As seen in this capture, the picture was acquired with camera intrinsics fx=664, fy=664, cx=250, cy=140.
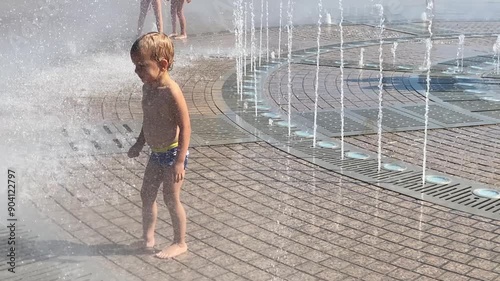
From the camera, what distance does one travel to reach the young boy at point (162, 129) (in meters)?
3.70

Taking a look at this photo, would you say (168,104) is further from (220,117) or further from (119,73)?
(119,73)

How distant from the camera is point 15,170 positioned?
5.42 meters

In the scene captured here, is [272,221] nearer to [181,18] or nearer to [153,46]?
[153,46]

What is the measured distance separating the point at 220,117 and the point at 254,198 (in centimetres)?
244

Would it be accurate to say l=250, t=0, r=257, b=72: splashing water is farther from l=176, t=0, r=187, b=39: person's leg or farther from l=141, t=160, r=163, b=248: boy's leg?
l=141, t=160, r=163, b=248: boy's leg

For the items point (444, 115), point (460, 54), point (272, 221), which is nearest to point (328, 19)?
point (460, 54)

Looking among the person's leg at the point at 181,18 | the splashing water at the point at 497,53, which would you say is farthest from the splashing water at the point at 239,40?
the splashing water at the point at 497,53

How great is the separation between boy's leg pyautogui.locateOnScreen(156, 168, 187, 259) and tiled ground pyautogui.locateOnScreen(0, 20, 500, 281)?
7cm

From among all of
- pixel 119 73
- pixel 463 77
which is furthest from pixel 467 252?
pixel 119 73

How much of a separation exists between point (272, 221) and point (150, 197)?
962mm

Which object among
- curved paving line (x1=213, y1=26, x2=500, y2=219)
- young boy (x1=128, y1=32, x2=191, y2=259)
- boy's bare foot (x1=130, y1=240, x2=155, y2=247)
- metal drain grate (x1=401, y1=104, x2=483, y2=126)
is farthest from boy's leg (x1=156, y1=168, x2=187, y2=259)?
metal drain grate (x1=401, y1=104, x2=483, y2=126)

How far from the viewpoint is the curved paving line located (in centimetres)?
515

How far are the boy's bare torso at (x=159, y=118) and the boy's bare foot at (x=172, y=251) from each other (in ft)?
2.03

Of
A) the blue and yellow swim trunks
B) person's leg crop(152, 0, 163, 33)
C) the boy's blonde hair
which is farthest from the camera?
person's leg crop(152, 0, 163, 33)
